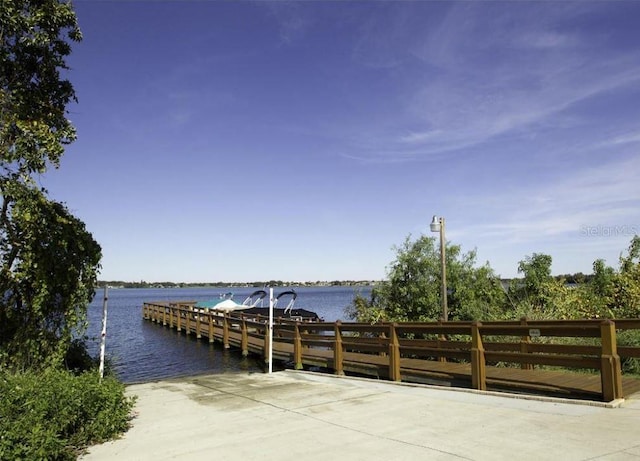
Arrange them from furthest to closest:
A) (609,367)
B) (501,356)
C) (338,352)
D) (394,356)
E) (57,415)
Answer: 1. (338,352)
2. (394,356)
3. (501,356)
4. (609,367)
5. (57,415)

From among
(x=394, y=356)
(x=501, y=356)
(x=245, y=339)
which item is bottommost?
(x=245, y=339)

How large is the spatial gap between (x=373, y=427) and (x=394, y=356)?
398cm

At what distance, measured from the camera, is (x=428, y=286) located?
19094 mm

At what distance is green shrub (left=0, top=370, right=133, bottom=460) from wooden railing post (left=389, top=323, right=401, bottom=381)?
5.16 meters

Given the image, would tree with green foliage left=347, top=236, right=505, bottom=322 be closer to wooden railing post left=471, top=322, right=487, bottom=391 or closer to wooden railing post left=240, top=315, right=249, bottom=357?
wooden railing post left=240, top=315, right=249, bottom=357

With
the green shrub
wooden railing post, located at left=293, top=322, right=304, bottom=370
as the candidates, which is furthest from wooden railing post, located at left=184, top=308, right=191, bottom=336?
the green shrub

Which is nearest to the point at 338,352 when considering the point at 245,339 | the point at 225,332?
the point at 245,339

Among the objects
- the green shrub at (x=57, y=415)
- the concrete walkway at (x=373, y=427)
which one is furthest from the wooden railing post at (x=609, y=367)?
the green shrub at (x=57, y=415)

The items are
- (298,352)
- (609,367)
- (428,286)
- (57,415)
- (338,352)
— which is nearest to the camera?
(57,415)

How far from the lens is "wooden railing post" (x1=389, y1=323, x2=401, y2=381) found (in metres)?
9.98

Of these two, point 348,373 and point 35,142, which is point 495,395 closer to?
point 348,373

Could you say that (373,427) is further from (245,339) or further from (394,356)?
(245,339)

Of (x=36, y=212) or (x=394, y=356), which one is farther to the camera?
(x=394, y=356)

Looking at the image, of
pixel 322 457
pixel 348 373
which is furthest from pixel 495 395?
pixel 348 373
